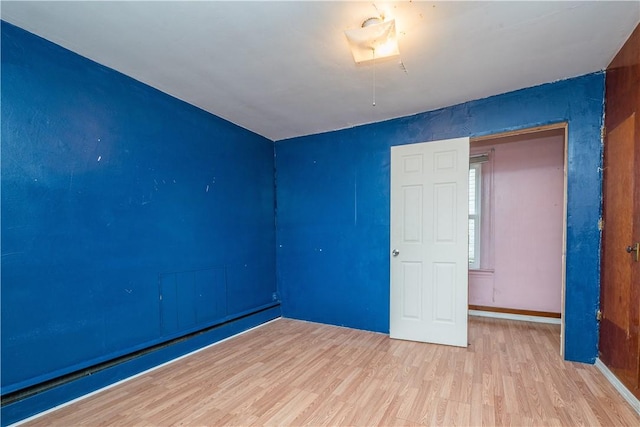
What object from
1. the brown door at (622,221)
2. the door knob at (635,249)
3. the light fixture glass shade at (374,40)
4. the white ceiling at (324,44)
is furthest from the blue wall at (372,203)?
the light fixture glass shade at (374,40)

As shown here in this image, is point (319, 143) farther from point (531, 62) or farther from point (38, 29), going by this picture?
point (38, 29)

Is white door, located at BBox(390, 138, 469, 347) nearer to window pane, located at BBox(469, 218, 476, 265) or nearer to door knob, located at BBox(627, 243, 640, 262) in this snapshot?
door knob, located at BBox(627, 243, 640, 262)

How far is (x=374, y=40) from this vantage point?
185cm

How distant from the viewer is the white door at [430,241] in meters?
3.05

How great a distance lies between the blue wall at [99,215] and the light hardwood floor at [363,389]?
0.40 metres

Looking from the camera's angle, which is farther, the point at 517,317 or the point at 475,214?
the point at 475,214

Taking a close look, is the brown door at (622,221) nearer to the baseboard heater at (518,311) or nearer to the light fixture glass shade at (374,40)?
the baseboard heater at (518,311)

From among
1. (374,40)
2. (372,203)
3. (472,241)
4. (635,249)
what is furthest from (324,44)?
(472,241)

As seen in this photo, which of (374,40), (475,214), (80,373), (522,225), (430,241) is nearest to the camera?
(374,40)

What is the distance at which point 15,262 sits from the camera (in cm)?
187

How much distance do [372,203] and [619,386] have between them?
251cm

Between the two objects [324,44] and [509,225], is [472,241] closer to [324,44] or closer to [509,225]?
[509,225]

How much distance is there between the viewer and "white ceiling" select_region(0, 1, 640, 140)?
1724mm

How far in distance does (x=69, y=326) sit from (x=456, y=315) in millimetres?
3326
